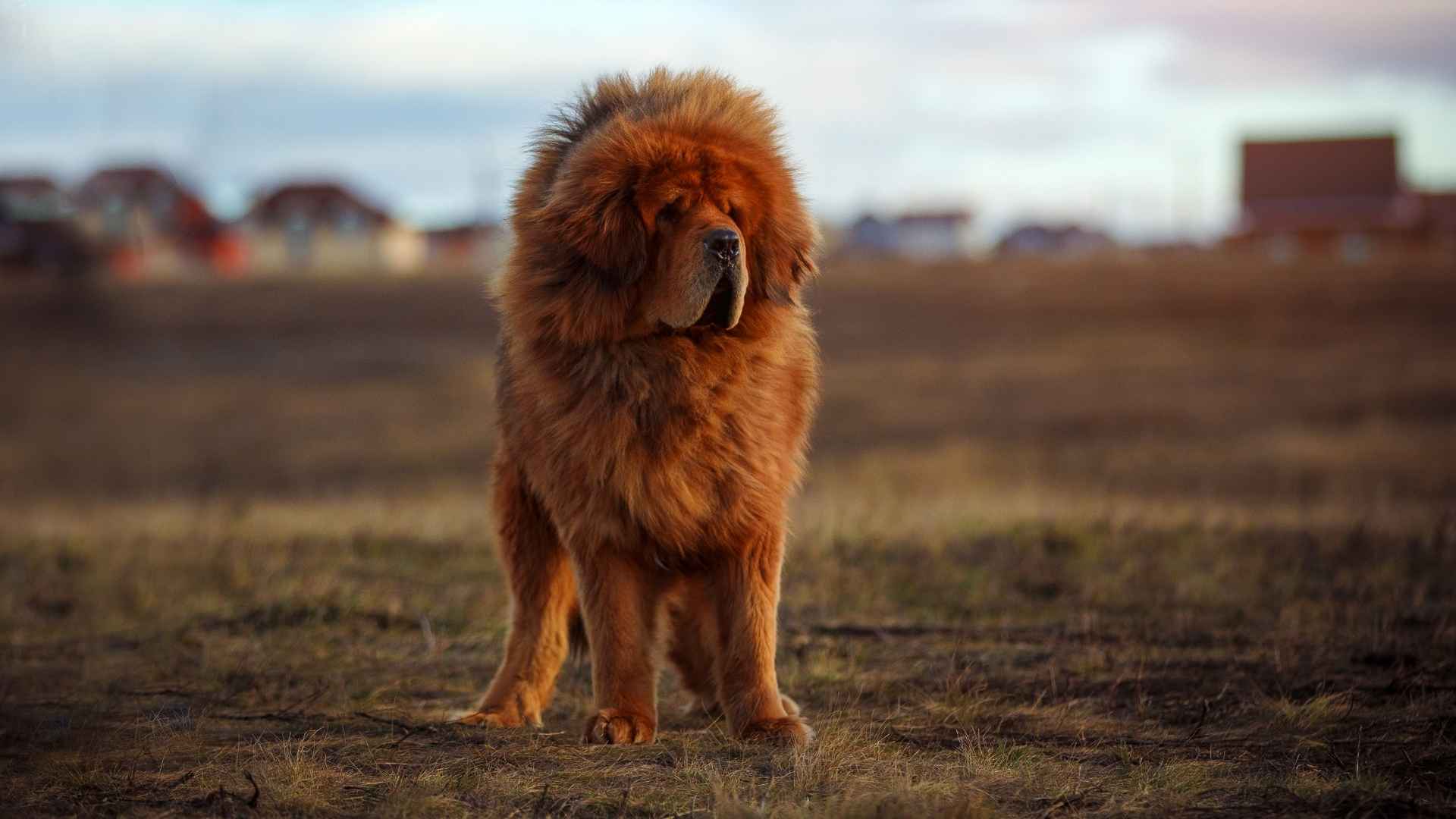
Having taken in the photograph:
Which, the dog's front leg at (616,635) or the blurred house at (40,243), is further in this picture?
the blurred house at (40,243)

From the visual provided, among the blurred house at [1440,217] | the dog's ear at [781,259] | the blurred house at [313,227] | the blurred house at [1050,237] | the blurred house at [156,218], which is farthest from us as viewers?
the blurred house at [1050,237]

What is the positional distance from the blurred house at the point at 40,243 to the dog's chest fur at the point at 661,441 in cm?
4836

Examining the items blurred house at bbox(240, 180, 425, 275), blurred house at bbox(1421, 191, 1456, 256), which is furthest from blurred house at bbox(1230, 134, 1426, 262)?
blurred house at bbox(240, 180, 425, 275)

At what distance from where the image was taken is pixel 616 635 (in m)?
5.51

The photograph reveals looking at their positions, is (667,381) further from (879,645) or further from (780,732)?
(879,645)

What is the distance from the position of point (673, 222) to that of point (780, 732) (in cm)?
198

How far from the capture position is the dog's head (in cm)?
524

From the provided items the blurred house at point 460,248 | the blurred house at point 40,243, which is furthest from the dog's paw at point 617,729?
the blurred house at point 460,248

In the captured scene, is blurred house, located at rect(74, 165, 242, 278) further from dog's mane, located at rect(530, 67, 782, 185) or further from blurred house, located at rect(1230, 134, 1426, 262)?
dog's mane, located at rect(530, 67, 782, 185)

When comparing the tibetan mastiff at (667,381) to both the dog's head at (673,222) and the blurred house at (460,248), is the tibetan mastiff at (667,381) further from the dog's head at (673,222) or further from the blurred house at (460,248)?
the blurred house at (460,248)

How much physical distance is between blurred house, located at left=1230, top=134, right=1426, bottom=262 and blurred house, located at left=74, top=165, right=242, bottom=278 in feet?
161

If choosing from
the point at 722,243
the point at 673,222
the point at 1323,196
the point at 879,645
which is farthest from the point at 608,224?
the point at 1323,196

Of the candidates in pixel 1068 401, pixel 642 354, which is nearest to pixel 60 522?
pixel 642 354

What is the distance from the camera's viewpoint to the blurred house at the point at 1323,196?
5688cm
